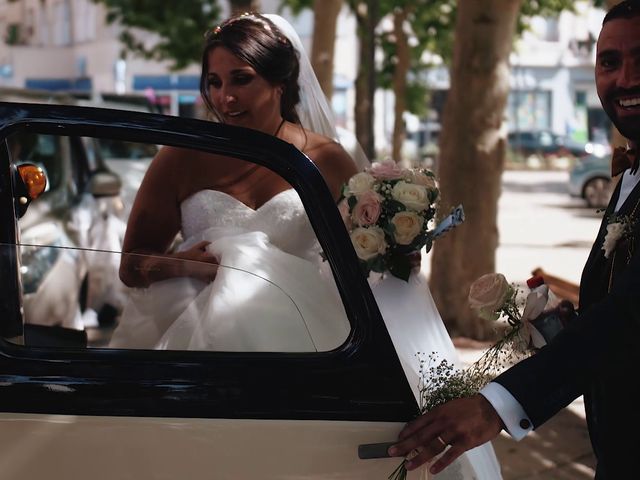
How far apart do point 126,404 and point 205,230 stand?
1.02 m

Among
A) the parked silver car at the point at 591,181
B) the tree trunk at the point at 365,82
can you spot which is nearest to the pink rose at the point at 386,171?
the tree trunk at the point at 365,82

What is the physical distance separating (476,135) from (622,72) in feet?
19.8

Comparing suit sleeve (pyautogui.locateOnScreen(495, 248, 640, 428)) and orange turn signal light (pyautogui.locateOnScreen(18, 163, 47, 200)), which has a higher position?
orange turn signal light (pyautogui.locateOnScreen(18, 163, 47, 200))

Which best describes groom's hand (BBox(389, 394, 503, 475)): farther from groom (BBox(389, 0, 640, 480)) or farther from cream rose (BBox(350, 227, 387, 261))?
cream rose (BBox(350, 227, 387, 261))

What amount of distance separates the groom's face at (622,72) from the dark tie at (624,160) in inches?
2.5

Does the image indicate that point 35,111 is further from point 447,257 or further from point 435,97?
point 435,97

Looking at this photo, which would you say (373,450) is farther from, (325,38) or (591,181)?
(591,181)

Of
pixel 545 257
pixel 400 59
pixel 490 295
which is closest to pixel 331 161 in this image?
pixel 490 295

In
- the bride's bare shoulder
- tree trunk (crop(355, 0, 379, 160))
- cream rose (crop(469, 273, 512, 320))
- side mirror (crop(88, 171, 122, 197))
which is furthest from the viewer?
tree trunk (crop(355, 0, 379, 160))

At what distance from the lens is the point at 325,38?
568 inches

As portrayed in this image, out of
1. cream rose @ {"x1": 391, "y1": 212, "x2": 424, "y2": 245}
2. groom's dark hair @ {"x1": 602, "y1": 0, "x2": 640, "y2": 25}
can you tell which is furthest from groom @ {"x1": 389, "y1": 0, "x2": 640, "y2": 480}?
cream rose @ {"x1": 391, "y1": 212, "x2": 424, "y2": 245}

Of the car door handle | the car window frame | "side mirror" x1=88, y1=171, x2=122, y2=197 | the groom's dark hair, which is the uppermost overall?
the groom's dark hair

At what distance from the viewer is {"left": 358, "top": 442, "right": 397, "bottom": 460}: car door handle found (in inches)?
86.5

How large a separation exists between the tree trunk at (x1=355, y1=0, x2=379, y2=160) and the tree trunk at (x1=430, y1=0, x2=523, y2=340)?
5925 mm
